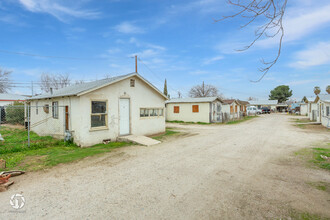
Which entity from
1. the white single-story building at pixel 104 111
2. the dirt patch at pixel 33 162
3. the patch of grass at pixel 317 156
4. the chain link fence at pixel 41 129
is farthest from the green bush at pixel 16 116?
the patch of grass at pixel 317 156

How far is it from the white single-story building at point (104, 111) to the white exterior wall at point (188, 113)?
10.1m

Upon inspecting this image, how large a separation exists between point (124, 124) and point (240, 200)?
27.7 feet

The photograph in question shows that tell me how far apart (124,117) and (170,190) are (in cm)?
742

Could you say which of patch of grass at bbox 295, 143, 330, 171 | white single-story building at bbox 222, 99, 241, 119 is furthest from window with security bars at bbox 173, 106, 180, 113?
patch of grass at bbox 295, 143, 330, 171

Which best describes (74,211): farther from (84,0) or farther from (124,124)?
(84,0)

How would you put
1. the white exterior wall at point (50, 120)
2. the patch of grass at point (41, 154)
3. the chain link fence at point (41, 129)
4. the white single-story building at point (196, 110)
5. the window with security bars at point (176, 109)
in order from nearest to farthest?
the patch of grass at point (41, 154) < the chain link fence at point (41, 129) < the white exterior wall at point (50, 120) < the white single-story building at point (196, 110) < the window with security bars at point (176, 109)

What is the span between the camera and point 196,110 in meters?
23.0

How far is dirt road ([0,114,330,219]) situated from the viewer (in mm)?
3322

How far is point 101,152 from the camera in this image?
26.2 feet

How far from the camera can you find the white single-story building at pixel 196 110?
22.2 meters

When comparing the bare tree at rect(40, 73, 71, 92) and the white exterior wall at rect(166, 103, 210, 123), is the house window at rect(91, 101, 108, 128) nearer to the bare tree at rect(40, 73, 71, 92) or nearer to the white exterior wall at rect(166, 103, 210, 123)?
the white exterior wall at rect(166, 103, 210, 123)

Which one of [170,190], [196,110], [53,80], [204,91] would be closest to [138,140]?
[170,190]

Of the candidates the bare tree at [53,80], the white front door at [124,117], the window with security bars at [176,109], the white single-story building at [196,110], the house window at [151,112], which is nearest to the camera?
the white front door at [124,117]

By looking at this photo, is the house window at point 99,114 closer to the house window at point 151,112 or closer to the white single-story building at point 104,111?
the white single-story building at point 104,111
